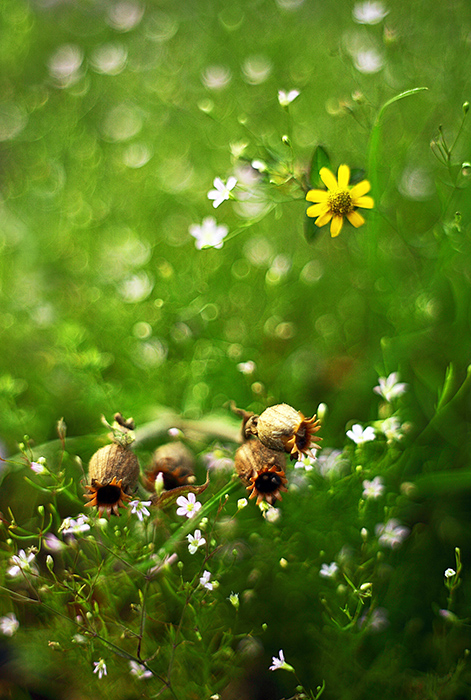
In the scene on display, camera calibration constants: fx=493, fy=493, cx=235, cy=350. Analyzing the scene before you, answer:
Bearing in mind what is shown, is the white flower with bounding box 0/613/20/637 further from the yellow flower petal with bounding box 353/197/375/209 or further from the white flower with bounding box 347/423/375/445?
the yellow flower petal with bounding box 353/197/375/209

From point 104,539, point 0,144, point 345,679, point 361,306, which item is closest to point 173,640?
→ point 104,539

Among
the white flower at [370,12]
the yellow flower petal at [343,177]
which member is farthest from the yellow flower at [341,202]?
the white flower at [370,12]

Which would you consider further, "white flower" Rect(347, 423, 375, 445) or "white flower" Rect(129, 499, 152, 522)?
"white flower" Rect(347, 423, 375, 445)

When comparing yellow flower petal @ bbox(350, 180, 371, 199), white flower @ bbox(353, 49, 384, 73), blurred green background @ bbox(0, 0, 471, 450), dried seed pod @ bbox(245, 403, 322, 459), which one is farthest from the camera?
white flower @ bbox(353, 49, 384, 73)

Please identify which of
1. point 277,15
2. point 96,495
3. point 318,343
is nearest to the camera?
point 96,495

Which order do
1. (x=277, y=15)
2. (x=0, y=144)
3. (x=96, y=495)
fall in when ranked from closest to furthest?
(x=96, y=495)
(x=277, y=15)
(x=0, y=144)

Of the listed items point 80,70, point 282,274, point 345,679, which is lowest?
point 345,679

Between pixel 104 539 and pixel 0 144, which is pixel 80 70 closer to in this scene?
pixel 0 144

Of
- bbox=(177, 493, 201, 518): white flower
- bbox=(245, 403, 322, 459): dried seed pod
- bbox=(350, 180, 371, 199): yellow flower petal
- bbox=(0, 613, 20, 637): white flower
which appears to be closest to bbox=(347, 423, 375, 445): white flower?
bbox=(245, 403, 322, 459): dried seed pod
